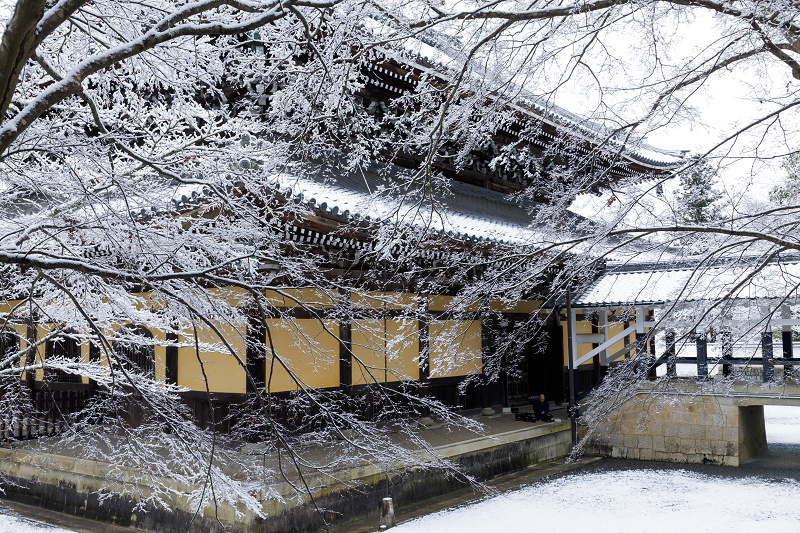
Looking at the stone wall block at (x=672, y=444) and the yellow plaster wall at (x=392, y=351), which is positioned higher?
the yellow plaster wall at (x=392, y=351)

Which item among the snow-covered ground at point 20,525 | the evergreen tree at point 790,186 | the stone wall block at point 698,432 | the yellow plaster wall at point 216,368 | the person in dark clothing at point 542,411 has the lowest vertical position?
the snow-covered ground at point 20,525

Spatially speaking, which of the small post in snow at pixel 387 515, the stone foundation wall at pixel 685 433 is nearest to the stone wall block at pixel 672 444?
the stone foundation wall at pixel 685 433

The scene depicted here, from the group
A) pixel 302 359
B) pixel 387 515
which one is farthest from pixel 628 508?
pixel 302 359

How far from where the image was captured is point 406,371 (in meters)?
11.7

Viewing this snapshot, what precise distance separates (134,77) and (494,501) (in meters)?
8.00

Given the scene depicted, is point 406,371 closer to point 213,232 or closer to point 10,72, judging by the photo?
point 213,232

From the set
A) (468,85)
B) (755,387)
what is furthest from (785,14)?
(755,387)

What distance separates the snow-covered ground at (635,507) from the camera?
857cm

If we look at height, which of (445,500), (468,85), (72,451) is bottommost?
(445,500)

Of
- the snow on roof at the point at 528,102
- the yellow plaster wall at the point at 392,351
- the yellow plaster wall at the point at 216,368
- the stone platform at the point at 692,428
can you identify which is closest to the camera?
the snow on roof at the point at 528,102

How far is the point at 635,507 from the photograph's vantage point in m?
9.59

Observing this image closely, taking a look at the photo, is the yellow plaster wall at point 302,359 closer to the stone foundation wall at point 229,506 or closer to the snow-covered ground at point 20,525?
the stone foundation wall at point 229,506

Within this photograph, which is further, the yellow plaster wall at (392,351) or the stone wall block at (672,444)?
the stone wall block at (672,444)

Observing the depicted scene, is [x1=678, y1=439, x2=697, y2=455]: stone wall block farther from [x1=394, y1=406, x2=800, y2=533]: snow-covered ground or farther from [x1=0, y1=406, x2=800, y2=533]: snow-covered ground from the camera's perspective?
[x1=0, y1=406, x2=800, y2=533]: snow-covered ground
